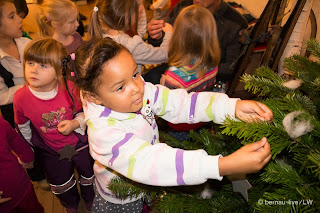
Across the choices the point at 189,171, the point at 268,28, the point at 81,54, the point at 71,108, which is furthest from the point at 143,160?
the point at 268,28

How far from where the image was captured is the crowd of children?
0.79m

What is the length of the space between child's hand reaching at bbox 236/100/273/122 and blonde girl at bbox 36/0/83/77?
1.73m

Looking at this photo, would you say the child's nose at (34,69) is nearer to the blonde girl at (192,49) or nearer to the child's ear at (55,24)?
the child's ear at (55,24)

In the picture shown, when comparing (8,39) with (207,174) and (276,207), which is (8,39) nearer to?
(207,174)

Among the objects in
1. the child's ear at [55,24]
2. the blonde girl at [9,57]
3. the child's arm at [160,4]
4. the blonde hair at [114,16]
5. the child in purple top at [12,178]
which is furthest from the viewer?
the child's arm at [160,4]

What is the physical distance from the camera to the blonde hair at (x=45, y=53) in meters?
1.62

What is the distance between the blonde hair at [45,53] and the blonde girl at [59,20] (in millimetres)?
539

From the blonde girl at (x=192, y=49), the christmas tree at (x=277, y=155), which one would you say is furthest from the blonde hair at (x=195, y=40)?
the christmas tree at (x=277, y=155)

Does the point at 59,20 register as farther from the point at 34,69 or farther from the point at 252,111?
the point at 252,111

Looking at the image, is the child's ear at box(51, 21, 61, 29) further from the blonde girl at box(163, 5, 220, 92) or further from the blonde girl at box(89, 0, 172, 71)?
the blonde girl at box(163, 5, 220, 92)

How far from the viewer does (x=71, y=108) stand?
1.74 metres

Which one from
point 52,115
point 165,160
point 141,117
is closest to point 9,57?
point 52,115

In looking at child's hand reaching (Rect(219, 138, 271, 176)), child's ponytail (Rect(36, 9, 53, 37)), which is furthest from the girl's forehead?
child's hand reaching (Rect(219, 138, 271, 176))

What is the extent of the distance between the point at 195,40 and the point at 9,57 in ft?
4.54
